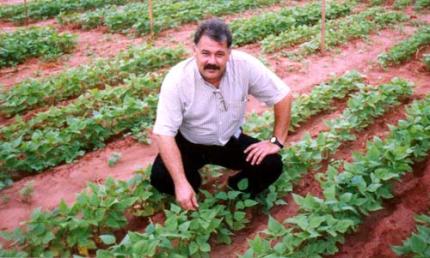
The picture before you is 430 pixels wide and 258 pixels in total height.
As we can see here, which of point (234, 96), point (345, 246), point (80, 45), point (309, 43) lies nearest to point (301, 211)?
point (345, 246)

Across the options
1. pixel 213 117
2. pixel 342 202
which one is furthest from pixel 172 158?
pixel 342 202

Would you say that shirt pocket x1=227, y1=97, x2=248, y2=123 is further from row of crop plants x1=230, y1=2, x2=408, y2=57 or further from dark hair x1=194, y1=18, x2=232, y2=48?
row of crop plants x1=230, y1=2, x2=408, y2=57

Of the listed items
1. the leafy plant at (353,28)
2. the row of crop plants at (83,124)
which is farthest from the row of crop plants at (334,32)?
the row of crop plants at (83,124)

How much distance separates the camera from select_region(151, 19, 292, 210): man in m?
3.01

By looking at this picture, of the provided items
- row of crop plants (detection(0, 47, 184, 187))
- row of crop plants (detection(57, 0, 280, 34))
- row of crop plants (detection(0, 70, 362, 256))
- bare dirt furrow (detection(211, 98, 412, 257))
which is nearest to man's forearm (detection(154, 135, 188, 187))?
row of crop plants (detection(0, 70, 362, 256))

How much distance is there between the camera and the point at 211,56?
2.98m

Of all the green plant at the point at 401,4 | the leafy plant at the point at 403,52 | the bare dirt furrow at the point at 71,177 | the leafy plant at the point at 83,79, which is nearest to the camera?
the bare dirt furrow at the point at 71,177

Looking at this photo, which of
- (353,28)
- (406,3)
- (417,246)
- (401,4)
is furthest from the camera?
(406,3)

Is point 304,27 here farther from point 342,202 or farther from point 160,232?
point 160,232

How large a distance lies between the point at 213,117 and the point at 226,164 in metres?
0.50

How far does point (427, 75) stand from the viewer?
21.0ft

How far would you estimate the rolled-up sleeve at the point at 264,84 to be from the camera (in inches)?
127

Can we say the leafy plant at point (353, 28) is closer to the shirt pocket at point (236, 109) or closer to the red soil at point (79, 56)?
the red soil at point (79, 56)

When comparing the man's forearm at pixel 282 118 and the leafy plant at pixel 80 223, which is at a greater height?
the man's forearm at pixel 282 118
